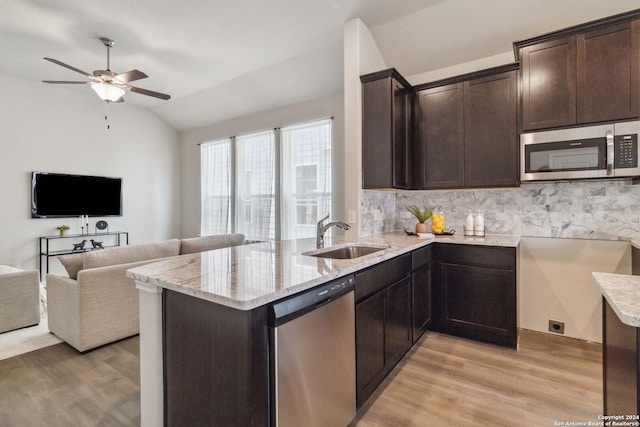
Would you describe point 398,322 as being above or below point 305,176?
below

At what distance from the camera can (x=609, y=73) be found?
2.38 m

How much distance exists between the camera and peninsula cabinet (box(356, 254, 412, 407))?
5.88 ft

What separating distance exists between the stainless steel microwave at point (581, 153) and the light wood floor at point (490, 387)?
1540 mm

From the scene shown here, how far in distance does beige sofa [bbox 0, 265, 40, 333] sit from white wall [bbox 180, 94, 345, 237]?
3400 mm

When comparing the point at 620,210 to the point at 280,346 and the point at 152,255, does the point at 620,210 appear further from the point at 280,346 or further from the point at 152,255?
the point at 152,255

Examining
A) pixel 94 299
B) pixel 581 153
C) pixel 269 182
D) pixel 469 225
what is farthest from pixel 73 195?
pixel 581 153

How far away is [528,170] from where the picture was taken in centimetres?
272

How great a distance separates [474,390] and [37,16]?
212 inches

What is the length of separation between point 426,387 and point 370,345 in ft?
2.14

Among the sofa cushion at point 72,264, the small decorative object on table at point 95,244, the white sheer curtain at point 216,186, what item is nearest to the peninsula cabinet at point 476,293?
the sofa cushion at point 72,264

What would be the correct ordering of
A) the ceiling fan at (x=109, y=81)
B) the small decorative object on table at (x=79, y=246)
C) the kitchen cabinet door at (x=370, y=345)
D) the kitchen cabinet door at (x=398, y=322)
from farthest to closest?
the small decorative object on table at (x=79, y=246) → the ceiling fan at (x=109, y=81) → the kitchen cabinet door at (x=398, y=322) → the kitchen cabinet door at (x=370, y=345)

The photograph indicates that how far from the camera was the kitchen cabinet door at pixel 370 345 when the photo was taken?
5.81ft

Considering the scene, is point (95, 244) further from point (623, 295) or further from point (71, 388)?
point (623, 295)

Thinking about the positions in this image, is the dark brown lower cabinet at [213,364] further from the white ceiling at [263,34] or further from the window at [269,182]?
the window at [269,182]
